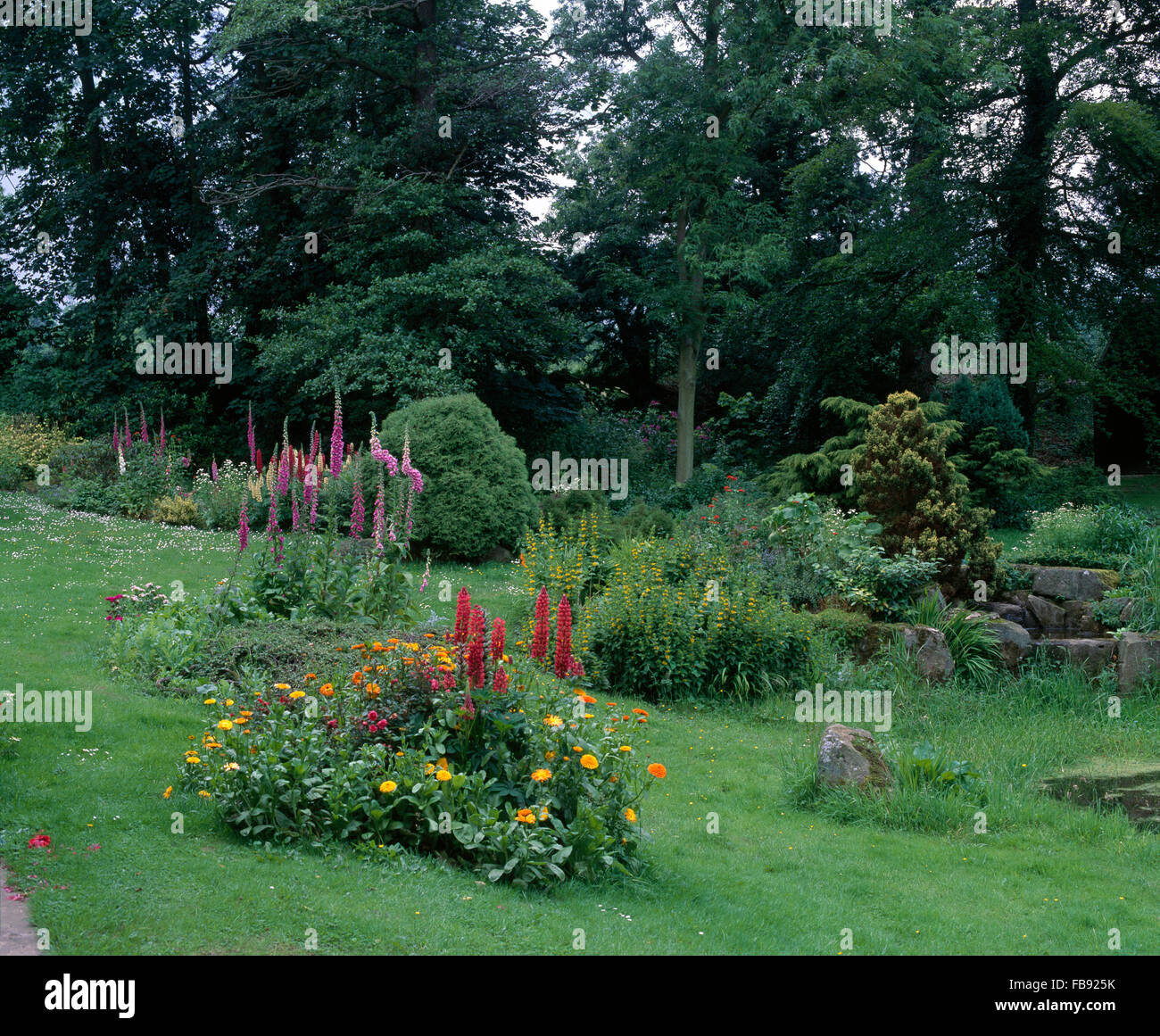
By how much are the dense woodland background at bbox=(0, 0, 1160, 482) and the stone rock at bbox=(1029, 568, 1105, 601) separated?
7159 mm

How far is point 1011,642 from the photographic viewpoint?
33.7 feet

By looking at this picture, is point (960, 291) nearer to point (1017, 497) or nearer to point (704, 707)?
point (1017, 497)

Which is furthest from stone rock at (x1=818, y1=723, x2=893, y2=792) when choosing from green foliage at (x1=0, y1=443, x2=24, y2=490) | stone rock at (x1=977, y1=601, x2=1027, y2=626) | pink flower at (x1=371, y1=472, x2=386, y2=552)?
green foliage at (x1=0, y1=443, x2=24, y2=490)

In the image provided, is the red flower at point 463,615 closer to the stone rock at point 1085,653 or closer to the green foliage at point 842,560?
the green foliage at point 842,560

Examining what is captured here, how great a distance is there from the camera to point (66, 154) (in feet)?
80.1

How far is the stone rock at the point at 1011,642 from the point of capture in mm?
10203

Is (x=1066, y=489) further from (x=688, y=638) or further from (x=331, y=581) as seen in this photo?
(x=331, y=581)

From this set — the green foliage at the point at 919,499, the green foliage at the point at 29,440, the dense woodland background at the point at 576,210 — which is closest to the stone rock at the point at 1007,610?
the green foliage at the point at 919,499

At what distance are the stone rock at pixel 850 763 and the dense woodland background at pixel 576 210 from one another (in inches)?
468

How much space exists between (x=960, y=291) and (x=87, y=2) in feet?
60.9

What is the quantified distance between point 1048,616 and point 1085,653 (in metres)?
0.99

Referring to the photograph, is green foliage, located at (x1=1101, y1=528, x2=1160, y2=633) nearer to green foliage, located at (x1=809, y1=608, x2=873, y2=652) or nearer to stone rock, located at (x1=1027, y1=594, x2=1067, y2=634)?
stone rock, located at (x1=1027, y1=594, x2=1067, y2=634)

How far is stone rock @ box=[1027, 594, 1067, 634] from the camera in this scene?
11.0 metres

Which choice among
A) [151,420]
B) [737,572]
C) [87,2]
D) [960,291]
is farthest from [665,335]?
[737,572]
